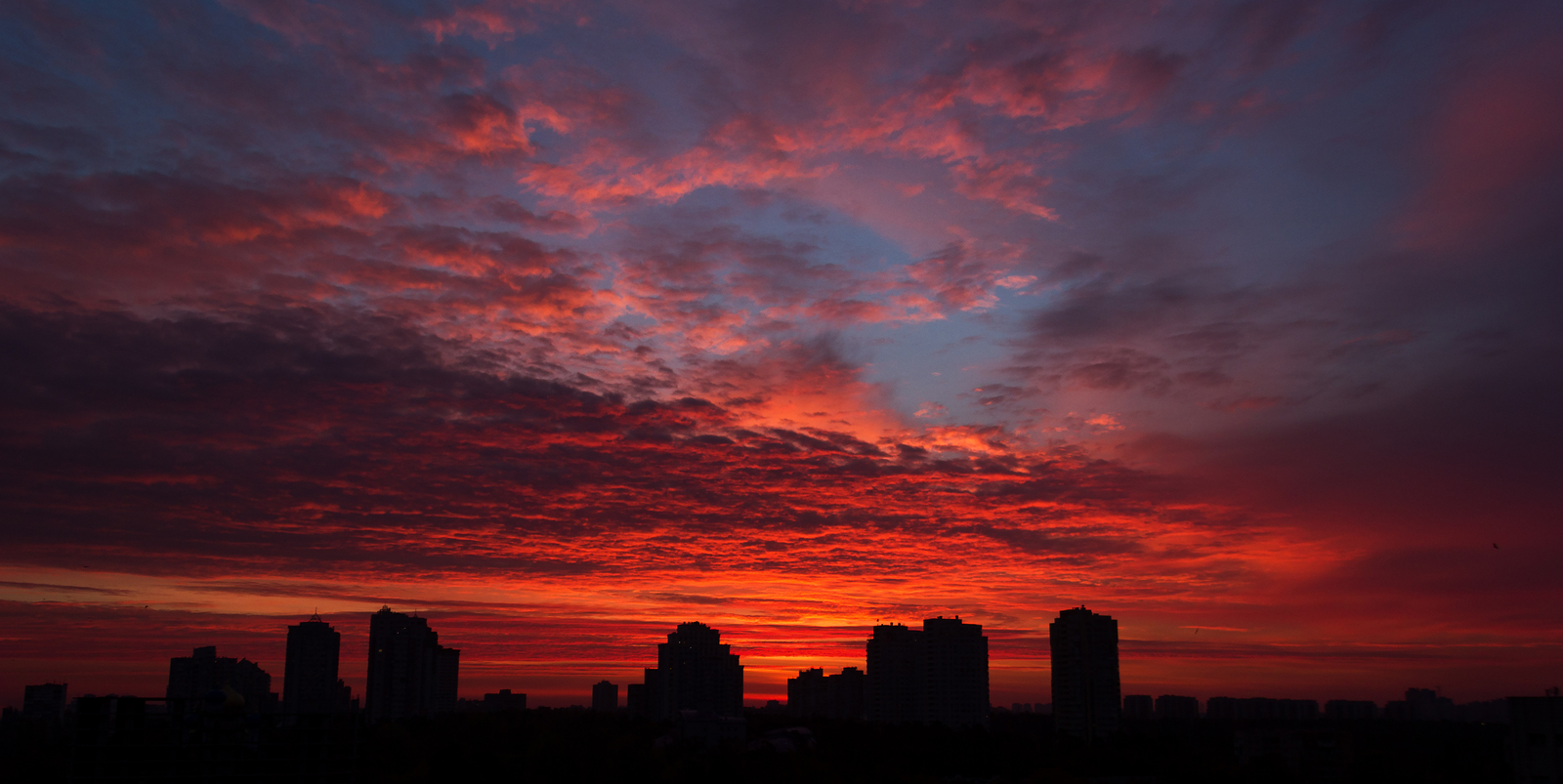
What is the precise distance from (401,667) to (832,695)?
85570 millimetres

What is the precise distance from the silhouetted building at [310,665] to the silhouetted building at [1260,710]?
15450 cm

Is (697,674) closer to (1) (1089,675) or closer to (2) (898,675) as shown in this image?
(2) (898,675)

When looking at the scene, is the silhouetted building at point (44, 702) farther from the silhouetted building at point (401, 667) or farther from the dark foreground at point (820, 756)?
the silhouetted building at point (401, 667)

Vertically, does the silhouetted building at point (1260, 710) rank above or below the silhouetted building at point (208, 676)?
below

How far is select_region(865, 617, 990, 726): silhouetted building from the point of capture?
439 feet

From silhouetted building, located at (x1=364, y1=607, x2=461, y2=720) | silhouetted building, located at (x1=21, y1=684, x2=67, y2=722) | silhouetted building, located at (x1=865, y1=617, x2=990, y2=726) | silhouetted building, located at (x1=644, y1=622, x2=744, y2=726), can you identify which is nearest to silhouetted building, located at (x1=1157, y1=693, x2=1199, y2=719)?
silhouetted building, located at (x1=865, y1=617, x2=990, y2=726)

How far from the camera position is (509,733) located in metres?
99.3

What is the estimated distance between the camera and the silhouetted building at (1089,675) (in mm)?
116812

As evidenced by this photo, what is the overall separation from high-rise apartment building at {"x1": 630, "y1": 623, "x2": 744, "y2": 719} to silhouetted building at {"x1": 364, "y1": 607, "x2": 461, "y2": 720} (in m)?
32.5

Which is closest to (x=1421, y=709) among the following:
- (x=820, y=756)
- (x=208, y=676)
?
(x=820, y=756)

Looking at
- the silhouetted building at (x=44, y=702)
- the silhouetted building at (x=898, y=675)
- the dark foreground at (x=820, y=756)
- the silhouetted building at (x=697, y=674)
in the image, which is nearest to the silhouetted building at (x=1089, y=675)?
the dark foreground at (x=820, y=756)

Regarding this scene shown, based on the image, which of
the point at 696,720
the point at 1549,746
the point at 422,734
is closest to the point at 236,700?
the point at 1549,746

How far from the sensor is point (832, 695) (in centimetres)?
18988

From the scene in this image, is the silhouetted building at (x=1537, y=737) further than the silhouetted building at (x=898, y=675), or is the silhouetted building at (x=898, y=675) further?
the silhouetted building at (x=898, y=675)
